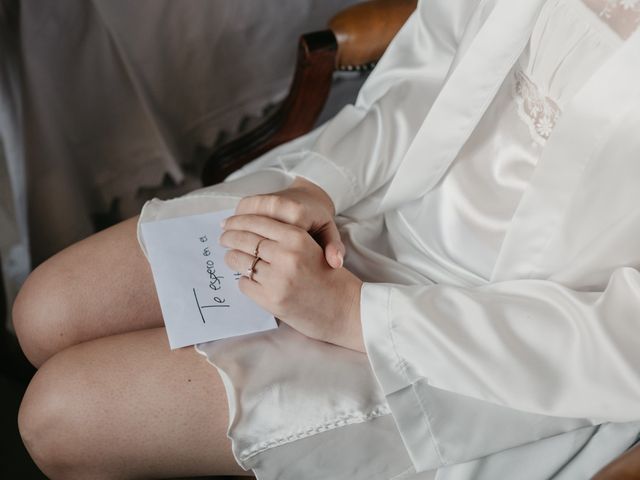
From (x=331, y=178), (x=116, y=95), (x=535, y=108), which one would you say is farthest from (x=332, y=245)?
(x=116, y=95)

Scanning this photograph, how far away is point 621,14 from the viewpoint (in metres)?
0.63

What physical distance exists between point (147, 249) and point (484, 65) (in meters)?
0.42

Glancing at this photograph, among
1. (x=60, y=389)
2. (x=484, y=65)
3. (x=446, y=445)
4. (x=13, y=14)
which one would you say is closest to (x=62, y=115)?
(x=13, y=14)

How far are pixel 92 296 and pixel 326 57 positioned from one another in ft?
1.48

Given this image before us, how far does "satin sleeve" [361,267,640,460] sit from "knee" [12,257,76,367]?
0.36 meters

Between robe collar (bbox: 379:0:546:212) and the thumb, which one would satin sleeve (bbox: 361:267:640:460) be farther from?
robe collar (bbox: 379:0:546:212)

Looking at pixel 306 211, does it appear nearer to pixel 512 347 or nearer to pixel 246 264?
pixel 246 264

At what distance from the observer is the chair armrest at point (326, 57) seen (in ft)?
3.18

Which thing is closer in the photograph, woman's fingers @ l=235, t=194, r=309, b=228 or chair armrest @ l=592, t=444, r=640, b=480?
chair armrest @ l=592, t=444, r=640, b=480

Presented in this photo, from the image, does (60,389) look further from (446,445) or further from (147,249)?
(446,445)

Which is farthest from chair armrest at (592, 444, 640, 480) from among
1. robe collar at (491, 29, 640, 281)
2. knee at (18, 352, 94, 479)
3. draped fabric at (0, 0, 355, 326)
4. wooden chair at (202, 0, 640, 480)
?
draped fabric at (0, 0, 355, 326)

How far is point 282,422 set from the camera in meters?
0.65

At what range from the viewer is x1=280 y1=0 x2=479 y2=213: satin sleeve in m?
0.85

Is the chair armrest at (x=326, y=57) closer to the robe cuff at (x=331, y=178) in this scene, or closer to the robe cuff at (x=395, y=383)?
the robe cuff at (x=331, y=178)
